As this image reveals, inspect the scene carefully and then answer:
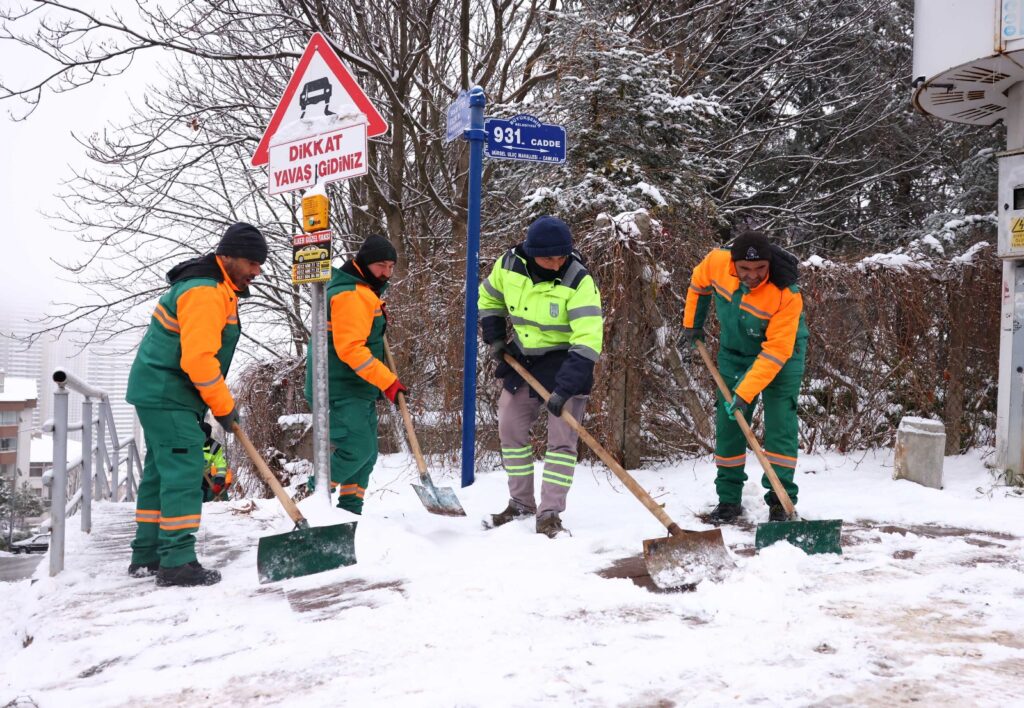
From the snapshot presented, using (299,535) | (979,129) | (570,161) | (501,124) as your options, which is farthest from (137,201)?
(979,129)

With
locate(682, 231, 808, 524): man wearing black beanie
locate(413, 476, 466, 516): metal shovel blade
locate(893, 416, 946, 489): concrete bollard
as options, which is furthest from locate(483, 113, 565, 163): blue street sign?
locate(893, 416, 946, 489): concrete bollard

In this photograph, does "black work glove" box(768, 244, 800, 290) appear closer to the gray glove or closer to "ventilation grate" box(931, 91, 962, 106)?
→ the gray glove

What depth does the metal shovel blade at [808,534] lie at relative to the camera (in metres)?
3.80

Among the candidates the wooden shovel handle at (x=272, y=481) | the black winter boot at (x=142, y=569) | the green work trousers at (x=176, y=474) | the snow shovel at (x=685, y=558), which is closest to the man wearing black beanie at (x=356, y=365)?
the wooden shovel handle at (x=272, y=481)

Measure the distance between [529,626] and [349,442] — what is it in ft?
6.75

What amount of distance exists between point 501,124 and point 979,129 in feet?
37.4

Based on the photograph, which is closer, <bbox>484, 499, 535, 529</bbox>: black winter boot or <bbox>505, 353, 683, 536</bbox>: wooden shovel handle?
<bbox>505, 353, 683, 536</bbox>: wooden shovel handle

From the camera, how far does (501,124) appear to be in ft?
16.6

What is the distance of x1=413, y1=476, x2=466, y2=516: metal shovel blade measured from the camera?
4527mm

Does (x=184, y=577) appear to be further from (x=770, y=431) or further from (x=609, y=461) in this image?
(x=770, y=431)

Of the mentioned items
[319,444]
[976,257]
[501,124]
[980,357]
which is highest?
[501,124]

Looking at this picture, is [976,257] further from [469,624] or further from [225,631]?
[225,631]

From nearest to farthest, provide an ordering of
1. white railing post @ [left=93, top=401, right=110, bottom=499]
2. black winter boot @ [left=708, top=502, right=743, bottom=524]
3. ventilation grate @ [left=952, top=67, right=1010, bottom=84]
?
1. black winter boot @ [left=708, top=502, right=743, bottom=524]
2. ventilation grate @ [left=952, top=67, right=1010, bottom=84]
3. white railing post @ [left=93, top=401, right=110, bottom=499]

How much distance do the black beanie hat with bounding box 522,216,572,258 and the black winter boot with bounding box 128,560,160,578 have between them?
2.65 meters
